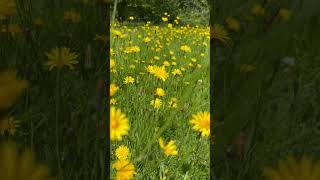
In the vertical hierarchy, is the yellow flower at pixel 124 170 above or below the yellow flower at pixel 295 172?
below

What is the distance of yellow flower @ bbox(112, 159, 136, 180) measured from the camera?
90cm

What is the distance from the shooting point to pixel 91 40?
4.41 feet

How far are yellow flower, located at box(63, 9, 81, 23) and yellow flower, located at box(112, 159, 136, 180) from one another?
0.65 meters

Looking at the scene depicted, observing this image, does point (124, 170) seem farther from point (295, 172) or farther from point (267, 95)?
point (295, 172)

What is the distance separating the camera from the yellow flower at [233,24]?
146cm

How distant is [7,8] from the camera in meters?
0.91

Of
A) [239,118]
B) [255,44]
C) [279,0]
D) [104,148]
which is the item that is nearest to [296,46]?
[255,44]

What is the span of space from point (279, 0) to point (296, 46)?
0.38 metres

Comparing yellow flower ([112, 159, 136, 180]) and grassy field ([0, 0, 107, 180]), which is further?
yellow flower ([112, 159, 136, 180])

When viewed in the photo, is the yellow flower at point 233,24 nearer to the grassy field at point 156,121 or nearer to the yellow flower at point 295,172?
the grassy field at point 156,121

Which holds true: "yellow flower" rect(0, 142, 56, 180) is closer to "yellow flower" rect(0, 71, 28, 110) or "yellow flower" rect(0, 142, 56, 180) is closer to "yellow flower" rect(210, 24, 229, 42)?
"yellow flower" rect(0, 71, 28, 110)

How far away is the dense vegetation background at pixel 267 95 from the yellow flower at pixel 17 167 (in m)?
0.52

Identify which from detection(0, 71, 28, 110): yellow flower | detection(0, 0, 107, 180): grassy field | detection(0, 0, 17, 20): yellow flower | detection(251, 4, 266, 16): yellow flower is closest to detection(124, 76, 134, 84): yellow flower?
detection(0, 0, 107, 180): grassy field

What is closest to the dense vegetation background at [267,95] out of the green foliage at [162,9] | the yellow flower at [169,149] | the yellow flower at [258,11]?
the yellow flower at [258,11]
